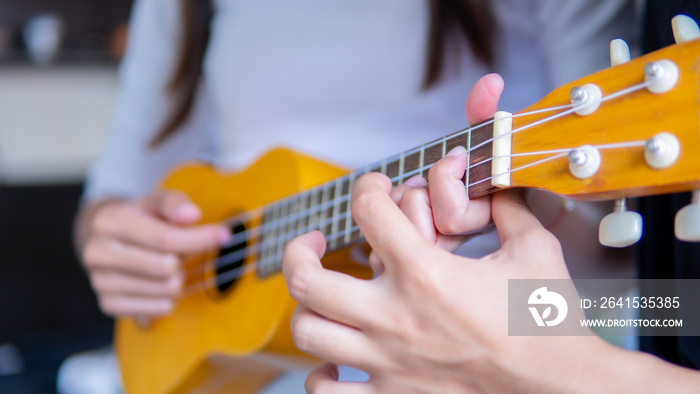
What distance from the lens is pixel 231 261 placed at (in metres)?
0.79

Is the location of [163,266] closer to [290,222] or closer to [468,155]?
[290,222]

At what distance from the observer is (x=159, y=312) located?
86cm

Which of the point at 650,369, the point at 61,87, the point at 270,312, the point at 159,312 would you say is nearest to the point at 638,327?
the point at 650,369

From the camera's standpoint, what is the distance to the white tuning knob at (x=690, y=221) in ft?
1.07

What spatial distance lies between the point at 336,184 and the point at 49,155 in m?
2.39

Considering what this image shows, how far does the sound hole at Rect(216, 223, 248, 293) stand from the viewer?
2.53 ft

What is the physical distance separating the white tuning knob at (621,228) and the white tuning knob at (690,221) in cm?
2

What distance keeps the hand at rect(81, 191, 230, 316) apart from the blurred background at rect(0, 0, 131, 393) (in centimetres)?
76

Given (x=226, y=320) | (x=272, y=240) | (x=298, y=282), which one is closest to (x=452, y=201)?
(x=298, y=282)

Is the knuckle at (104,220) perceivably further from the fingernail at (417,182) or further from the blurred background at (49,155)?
the blurred background at (49,155)

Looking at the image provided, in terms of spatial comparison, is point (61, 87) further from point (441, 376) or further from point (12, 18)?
point (441, 376)

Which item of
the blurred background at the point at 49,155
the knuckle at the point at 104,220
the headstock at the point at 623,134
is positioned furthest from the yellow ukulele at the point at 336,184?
the blurred background at the point at 49,155

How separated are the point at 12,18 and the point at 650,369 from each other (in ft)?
9.04

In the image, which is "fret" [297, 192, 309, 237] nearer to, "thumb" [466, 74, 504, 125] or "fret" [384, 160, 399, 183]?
"fret" [384, 160, 399, 183]
